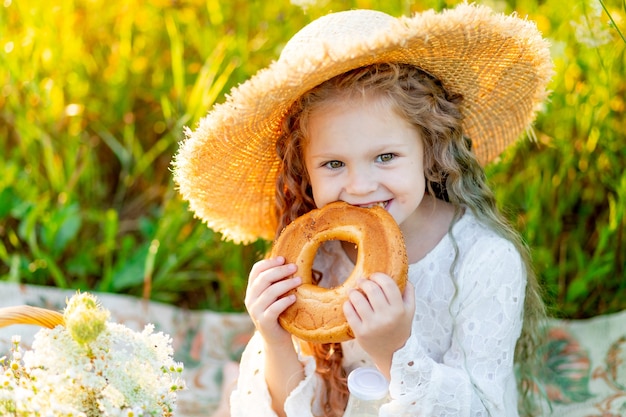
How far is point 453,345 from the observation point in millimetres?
1853

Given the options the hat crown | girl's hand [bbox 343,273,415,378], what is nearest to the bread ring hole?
girl's hand [bbox 343,273,415,378]

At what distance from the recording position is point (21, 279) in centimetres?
279

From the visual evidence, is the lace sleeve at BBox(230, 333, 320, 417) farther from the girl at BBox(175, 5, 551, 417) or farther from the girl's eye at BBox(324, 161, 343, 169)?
the girl's eye at BBox(324, 161, 343, 169)

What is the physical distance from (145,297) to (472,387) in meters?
1.31

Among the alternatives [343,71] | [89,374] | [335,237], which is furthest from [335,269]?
[89,374]

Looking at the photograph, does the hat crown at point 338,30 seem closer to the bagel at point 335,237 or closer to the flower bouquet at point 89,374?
the bagel at point 335,237

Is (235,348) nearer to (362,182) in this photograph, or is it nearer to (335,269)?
(335,269)

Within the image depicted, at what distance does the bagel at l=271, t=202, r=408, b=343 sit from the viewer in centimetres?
163

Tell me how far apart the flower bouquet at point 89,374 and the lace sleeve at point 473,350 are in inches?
21.7

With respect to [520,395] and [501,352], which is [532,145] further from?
[501,352]

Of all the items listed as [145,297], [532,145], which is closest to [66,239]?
[145,297]

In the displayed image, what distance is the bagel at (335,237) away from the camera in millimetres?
1628

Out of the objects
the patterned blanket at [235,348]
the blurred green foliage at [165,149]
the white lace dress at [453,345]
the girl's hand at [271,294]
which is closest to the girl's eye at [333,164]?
the girl's hand at [271,294]

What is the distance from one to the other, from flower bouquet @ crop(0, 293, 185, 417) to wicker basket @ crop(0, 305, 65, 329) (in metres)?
0.22
